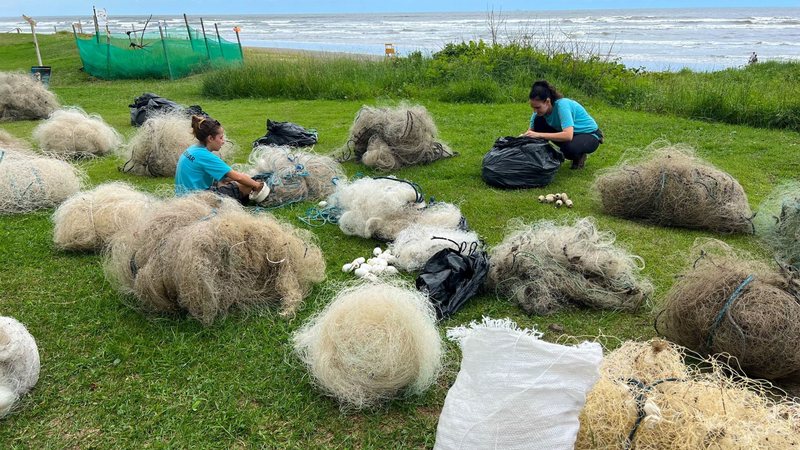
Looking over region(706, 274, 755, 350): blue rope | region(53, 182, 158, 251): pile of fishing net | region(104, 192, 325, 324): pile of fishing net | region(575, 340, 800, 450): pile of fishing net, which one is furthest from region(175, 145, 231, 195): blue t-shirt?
region(706, 274, 755, 350): blue rope

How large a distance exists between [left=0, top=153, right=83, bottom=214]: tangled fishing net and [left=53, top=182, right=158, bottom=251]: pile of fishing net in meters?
1.27

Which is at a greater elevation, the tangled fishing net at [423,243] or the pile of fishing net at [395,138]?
the pile of fishing net at [395,138]

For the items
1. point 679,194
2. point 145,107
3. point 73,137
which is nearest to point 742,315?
point 679,194

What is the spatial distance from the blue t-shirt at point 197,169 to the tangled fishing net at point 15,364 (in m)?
2.37

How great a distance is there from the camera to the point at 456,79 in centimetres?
1285

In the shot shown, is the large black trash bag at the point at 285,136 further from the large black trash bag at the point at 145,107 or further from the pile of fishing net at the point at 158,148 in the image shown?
the large black trash bag at the point at 145,107

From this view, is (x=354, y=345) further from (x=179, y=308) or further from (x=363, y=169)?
(x=363, y=169)

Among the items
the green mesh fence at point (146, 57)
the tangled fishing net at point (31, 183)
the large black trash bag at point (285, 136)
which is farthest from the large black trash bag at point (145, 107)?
the green mesh fence at point (146, 57)

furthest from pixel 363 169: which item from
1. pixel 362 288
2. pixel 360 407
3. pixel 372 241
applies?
pixel 360 407

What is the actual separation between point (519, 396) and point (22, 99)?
12410 millimetres

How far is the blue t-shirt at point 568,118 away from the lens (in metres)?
6.85

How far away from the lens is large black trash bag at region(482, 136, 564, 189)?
6387 millimetres

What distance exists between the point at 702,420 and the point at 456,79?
1144 cm

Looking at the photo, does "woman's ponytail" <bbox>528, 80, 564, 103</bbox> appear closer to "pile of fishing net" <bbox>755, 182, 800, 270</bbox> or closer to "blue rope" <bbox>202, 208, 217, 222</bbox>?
"pile of fishing net" <bbox>755, 182, 800, 270</bbox>
